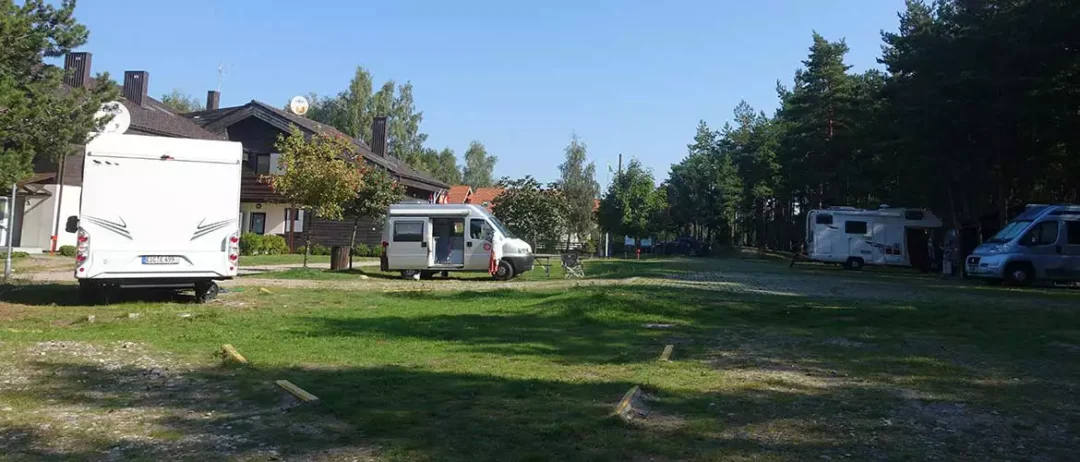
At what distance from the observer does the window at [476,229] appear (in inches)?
885

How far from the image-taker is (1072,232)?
72.0 feet

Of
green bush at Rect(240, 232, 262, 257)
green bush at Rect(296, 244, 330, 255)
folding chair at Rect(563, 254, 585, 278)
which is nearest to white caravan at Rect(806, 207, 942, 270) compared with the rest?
folding chair at Rect(563, 254, 585, 278)

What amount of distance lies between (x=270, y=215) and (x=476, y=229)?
21526 millimetres

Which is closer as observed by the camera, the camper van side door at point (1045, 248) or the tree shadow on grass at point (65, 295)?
the tree shadow on grass at point (65, 295)

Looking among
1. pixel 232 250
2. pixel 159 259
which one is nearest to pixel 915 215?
pixel 232 250

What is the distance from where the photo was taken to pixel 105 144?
1254 cm

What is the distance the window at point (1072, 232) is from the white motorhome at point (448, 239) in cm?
1564

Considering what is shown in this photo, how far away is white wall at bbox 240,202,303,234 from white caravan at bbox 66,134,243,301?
2729cm

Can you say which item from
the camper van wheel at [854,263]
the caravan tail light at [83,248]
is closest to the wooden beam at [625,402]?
the caravan tail light at [83,248]

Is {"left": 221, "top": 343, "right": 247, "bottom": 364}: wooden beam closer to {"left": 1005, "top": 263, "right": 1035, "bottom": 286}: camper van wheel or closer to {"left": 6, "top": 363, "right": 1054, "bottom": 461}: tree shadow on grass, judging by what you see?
{"left": 6, "top": 363, "right": 1054, "bottom": 461}: tree shadow on grass

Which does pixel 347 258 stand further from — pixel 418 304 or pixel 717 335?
pixel 717 335

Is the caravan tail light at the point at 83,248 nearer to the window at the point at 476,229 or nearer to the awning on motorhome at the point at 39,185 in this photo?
the window at the point at 476,229

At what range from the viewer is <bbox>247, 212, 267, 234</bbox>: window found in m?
40.2

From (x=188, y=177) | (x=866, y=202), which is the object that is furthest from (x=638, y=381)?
(x=866, y=202)
